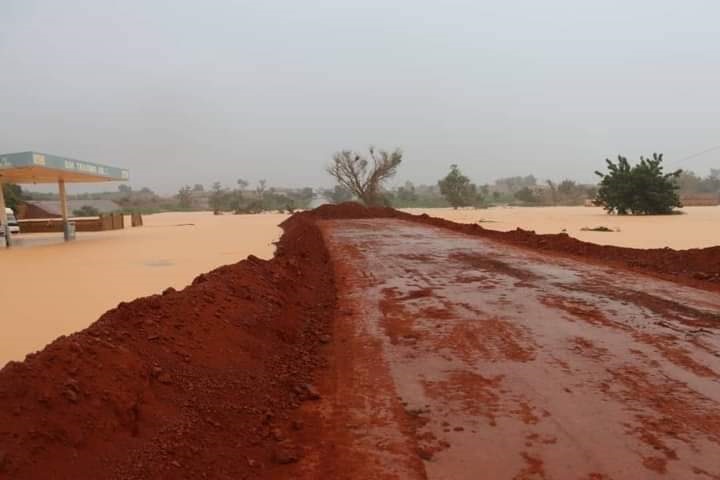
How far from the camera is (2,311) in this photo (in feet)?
25.9

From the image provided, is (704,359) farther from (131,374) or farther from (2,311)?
(2,311)

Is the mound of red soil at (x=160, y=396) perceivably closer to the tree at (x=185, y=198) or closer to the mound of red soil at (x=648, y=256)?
the mound of red soil at (x=648, y=256)

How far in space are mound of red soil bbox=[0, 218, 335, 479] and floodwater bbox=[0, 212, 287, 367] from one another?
1.58 m

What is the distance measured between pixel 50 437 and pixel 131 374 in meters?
0.98

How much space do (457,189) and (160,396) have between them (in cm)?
5924

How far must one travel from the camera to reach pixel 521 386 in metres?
4.41

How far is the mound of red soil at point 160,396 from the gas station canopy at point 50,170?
15123 millimetres

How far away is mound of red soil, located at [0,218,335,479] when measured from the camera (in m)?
3.20

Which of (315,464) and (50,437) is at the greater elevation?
(50,437)

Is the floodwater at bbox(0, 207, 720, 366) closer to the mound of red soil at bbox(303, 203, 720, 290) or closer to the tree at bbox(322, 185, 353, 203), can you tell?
the mound of red soil at bbox(303, 203, 720, 290)

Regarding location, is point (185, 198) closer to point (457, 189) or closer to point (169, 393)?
point (457, 189)

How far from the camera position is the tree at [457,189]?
6194 cm

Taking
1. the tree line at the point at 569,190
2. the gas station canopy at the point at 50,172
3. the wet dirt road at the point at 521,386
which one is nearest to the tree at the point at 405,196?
the tree line at the point at 569,190

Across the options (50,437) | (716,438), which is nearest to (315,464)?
(50,437)
